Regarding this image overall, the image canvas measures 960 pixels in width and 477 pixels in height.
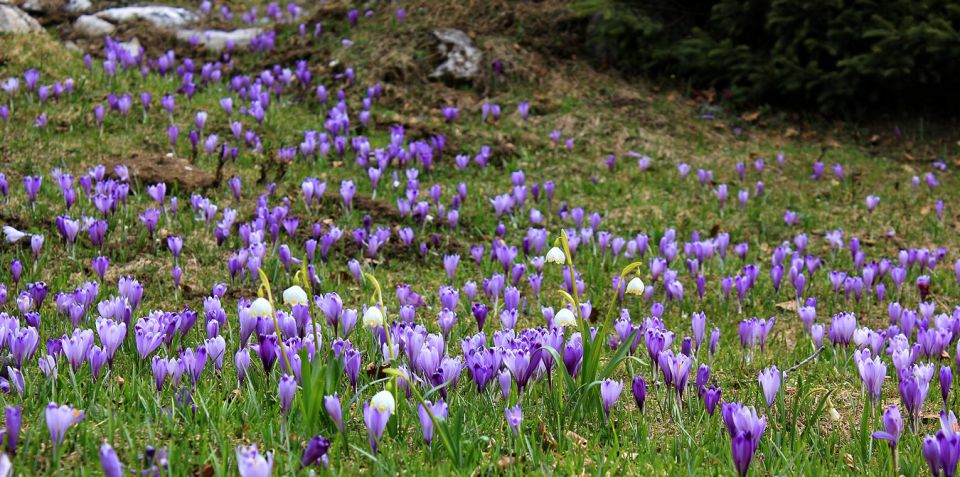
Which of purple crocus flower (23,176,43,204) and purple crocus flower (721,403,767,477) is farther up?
purple crocus flower (721,403,767,477)

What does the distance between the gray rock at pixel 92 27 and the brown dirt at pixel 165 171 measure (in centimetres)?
480

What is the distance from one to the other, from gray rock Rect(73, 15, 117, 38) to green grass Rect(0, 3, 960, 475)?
1.65 metres

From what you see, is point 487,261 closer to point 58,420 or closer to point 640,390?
point 640,390

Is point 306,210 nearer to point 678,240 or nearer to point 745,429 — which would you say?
point 678,240

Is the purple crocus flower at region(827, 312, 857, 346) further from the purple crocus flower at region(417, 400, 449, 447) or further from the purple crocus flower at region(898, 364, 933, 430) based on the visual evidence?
the purple crocus flower at region(417, 400, 449, 447)

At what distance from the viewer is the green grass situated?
273 centimetres

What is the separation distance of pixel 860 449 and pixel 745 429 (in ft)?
2.05

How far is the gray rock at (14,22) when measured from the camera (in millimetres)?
9922

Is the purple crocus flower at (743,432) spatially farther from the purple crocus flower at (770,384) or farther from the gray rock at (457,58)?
the gray rock at (457,58)

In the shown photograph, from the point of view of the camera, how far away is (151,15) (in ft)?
37.6

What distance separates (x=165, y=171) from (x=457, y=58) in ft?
14.3

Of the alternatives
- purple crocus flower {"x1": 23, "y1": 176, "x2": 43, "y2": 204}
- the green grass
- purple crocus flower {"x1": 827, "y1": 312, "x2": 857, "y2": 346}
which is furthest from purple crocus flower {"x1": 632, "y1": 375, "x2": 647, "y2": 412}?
purple crocus flower {"x1": 23, "y1": 176, "x2": 43, "y2": 204}

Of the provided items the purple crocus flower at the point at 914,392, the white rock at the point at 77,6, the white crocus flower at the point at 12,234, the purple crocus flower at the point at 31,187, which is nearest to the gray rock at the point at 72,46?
the white rock at the point at 77,6

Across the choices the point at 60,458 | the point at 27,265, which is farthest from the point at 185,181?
the point at 60,458
